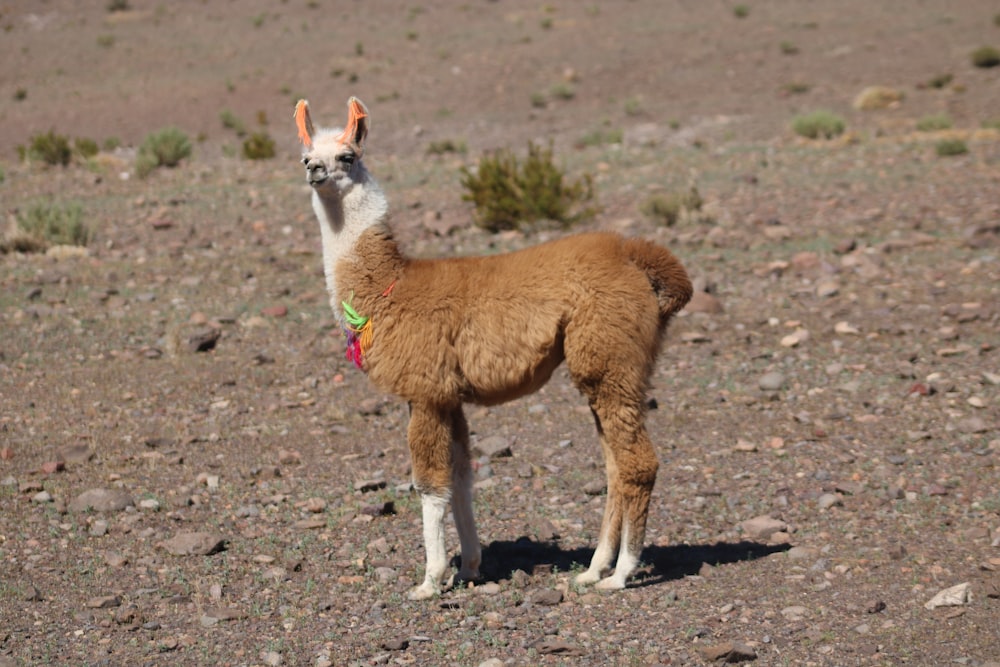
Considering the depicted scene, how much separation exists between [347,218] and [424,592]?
2.13 metres

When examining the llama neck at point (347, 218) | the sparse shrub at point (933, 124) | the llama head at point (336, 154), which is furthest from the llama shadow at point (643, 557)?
the sparse shrub at point (933, 124)

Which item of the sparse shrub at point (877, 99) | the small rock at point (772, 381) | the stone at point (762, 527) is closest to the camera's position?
the stone at point (762, 527)

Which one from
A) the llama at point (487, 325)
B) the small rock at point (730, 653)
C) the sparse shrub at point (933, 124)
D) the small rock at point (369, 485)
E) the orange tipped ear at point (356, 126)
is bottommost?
the sparse shrub at point (933, 124)

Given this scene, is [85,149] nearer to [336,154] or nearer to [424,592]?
[336,154]

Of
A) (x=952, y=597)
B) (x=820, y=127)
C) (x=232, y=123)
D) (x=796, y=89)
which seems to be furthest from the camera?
(x=232, y=123)

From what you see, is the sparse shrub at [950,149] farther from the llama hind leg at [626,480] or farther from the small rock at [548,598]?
the small rock at [548,598]

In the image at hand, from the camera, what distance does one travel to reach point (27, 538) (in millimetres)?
7645

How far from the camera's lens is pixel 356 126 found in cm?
650

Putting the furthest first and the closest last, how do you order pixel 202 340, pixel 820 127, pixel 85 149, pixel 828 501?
pixel 85 149 → pixel 820 127 → pixel 202 340 → pixel 828 501

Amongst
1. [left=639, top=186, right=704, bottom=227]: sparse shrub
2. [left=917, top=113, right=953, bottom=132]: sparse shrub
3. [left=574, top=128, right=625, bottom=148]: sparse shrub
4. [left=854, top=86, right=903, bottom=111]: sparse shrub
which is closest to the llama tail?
[left=639, top=186, right=704, bottom=227]: sparse shrub

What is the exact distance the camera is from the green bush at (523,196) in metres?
16.2

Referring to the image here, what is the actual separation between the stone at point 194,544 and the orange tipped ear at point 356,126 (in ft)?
8.84

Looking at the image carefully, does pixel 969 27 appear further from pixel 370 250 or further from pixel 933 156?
pixel 370 250

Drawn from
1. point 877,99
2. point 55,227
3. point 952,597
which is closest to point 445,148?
point 55,227
